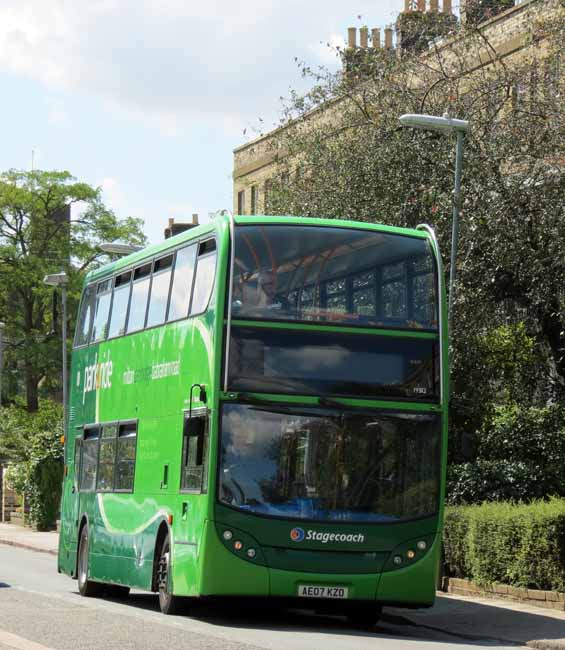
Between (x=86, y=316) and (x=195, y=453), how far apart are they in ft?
23.0

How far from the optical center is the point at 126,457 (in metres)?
20.0

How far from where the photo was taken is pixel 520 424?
1054 inches

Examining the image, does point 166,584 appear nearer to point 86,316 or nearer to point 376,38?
point 86,316

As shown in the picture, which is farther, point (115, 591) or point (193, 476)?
point (115, 591)

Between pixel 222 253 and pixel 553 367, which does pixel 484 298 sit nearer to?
pixel 553 367

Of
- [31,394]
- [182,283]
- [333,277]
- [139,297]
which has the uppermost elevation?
[31,394]

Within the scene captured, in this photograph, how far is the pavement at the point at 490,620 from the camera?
53.6 feet

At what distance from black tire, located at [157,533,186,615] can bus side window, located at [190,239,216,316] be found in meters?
2.77

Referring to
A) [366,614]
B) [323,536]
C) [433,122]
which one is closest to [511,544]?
[366,614]

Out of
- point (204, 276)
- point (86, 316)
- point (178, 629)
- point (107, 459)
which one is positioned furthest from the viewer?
point (86, 316)

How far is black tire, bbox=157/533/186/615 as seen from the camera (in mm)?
17766

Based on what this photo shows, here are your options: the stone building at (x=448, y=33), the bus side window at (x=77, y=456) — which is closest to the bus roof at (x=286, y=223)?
the bus side window at (x=77, y=456)

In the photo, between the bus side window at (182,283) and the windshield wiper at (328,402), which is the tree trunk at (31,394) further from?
the windshield wiper at (328,402)

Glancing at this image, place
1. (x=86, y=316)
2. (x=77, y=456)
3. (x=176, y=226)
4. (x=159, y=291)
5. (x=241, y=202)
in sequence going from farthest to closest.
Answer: (x=176, y=226)
(x=241, y=202)
(x=86, y=316)
(x=77, y=456)
(x=159, y=291)
